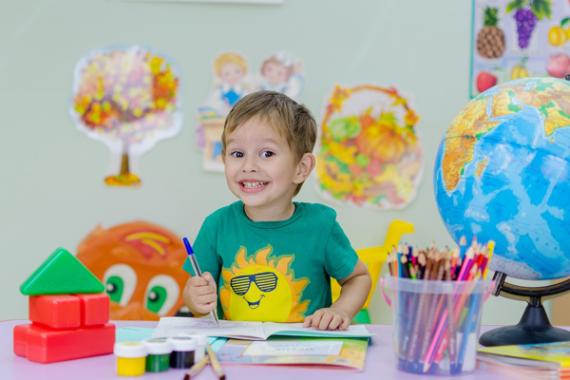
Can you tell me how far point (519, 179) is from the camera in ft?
3.47

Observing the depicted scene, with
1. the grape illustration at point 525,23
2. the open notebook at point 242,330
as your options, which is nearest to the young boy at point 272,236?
the open notebook at point 242,330

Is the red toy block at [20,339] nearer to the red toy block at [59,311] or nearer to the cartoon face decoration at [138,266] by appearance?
the red toy block at [59,311]

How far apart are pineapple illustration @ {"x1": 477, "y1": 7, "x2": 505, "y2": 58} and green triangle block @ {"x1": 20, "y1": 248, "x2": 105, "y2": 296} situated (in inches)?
64.8

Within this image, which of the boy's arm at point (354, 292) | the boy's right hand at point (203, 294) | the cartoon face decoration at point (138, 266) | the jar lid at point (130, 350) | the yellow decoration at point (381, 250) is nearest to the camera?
the jar lid at point (130, 350)

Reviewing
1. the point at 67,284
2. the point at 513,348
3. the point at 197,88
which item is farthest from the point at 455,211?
the point at 197,88

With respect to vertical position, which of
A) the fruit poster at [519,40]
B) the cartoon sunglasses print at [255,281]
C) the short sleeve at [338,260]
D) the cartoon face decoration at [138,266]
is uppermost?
the fruit poster at [519,40]

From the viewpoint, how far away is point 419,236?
2246 mm

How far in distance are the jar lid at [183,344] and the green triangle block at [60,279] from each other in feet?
0.49

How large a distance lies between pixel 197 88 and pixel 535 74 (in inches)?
41.5

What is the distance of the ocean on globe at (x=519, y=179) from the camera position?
1049 millimetres

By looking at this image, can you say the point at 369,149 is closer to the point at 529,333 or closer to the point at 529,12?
the point at 529,12

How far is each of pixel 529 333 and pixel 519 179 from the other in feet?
0.76

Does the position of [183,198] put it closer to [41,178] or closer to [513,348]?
[41,178]

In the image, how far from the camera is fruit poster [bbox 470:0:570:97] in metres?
2.23
